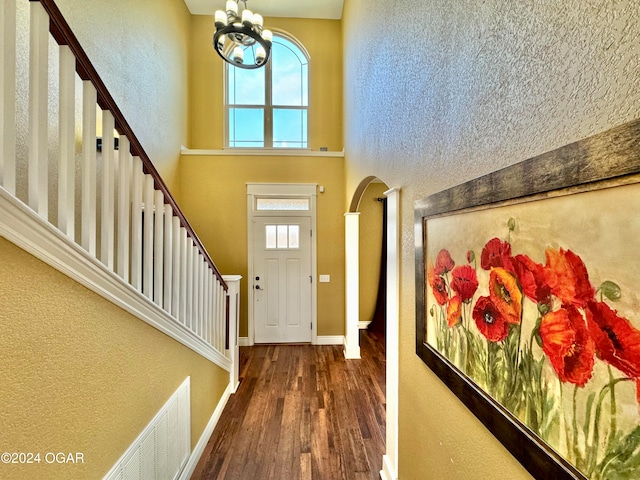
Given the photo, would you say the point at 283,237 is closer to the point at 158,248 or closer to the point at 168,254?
the point at 168,254

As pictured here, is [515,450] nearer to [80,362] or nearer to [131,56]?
[80,362]

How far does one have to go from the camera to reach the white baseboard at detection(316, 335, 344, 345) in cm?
461

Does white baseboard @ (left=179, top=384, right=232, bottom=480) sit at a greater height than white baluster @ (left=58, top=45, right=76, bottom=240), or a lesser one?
lesser

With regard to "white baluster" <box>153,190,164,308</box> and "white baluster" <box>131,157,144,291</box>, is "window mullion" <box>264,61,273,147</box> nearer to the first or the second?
"white baluster" <box>153,190,164,308</box>

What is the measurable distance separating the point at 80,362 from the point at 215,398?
6.12 feet

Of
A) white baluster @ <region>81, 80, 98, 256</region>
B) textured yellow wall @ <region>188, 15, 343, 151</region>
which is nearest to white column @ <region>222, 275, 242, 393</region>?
white baluster @ <region>81, 80, 98, 256</region>

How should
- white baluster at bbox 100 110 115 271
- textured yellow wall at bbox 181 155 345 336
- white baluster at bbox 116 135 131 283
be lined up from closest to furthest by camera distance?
white baluster at bbox 100 110 115 271
white baluster at bbox 116 135 131 283
textured yellow wall at bbox 181 155 345 336

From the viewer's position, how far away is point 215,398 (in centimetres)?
268

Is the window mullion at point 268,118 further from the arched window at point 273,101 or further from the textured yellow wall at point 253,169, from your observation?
the textured yellow wall at point 253,169

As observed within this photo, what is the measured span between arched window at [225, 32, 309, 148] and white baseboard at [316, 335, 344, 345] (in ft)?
10.2

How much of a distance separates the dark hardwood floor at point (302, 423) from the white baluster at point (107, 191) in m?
1.78

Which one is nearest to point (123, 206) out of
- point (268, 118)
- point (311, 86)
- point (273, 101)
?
point (268, 118)

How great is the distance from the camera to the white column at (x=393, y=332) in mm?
1812

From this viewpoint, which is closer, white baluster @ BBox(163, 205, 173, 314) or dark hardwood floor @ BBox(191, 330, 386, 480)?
white baluster @ BBox(163, 205, 173, 314)
